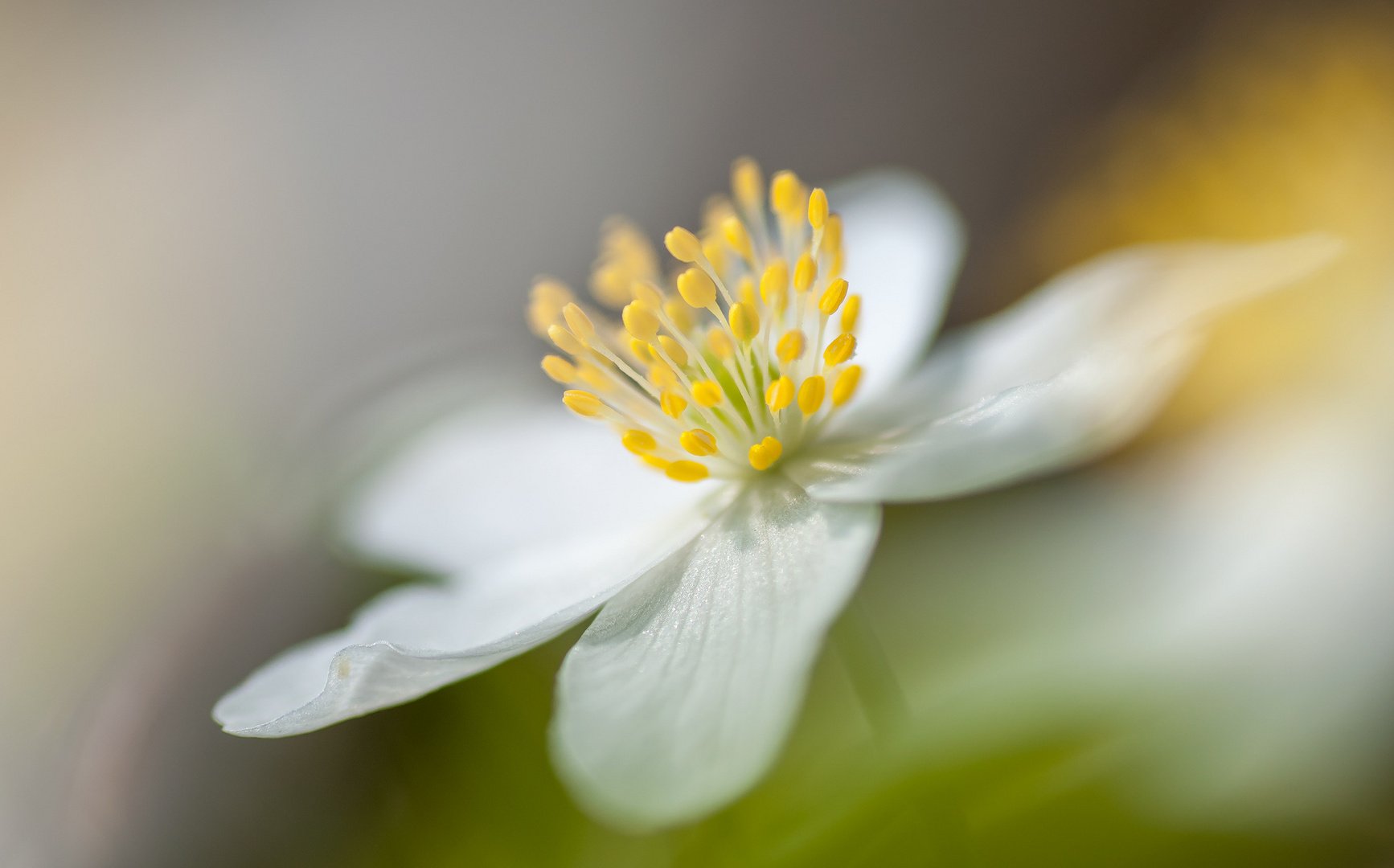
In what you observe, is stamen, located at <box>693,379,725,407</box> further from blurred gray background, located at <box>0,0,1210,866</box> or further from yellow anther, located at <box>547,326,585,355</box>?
blurred gray background, located at <box>0,0,1210,866</box>

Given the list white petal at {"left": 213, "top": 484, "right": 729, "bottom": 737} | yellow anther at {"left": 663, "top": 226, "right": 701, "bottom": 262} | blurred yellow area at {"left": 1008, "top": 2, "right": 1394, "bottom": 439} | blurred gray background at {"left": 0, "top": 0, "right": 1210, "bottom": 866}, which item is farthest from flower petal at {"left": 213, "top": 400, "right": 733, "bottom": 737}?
blurred yellow area at {"left": 1008, "top": 2, "right": 1394, "bottom": 439}

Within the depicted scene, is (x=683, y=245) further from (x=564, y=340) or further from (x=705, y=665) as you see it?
(x=705, y=665)

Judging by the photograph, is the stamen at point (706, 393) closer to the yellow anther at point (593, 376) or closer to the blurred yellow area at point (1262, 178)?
the yellow anther at point (593, 376)

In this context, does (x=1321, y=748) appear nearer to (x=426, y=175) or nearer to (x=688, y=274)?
→ (x=688, y=274)

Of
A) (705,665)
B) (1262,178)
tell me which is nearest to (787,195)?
(705,665)

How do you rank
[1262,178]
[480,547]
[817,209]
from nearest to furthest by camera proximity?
[817,209]
[480,547]
[1262,178]

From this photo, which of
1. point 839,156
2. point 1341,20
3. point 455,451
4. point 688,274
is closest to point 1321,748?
point 688,274

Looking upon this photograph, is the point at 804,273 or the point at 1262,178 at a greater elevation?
the point at 1262,178
